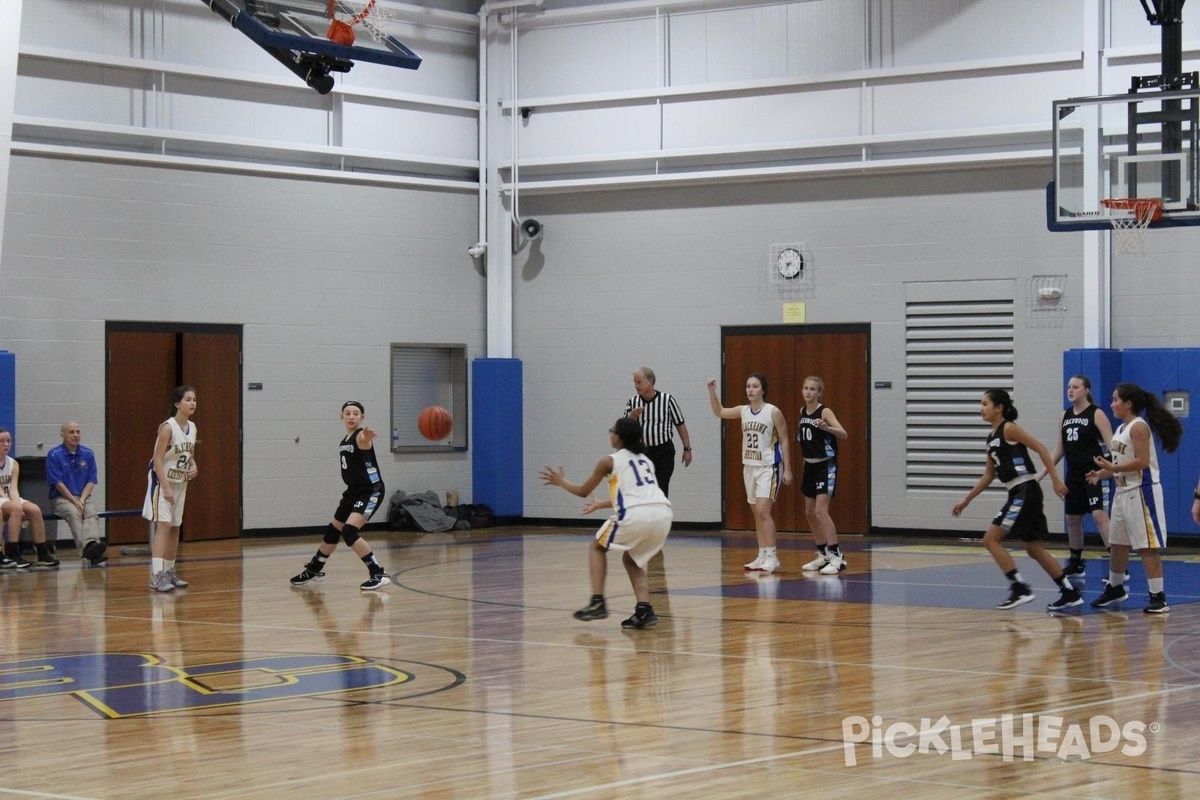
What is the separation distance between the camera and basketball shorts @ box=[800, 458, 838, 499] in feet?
43.8

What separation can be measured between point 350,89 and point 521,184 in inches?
100

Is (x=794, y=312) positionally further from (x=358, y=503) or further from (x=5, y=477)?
(x=5, y=477)

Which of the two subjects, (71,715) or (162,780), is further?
(71,715)

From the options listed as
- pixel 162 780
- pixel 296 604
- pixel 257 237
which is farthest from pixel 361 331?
pixel 162 780

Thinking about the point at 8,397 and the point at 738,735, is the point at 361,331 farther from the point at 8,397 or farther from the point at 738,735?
the point at 738,735

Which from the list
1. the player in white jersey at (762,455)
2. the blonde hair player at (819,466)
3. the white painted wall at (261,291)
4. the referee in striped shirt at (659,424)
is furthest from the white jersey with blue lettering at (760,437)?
the white painted wall at (261,291)

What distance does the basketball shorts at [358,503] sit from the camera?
12.5m

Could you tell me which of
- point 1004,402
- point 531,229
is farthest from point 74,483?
point 1004,402

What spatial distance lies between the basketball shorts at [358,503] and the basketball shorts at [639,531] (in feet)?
11.0

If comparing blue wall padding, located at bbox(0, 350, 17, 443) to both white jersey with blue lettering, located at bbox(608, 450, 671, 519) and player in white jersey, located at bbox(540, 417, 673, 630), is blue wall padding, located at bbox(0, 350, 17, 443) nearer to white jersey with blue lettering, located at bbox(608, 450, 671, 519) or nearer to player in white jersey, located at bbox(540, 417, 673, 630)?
player in white jersey, located at bbox(540, 417, 673, 630)

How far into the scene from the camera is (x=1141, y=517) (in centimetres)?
1043

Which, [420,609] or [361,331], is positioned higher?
[361,331]

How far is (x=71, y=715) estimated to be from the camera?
7109 mm

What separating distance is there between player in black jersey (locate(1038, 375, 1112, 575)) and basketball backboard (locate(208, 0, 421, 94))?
7592 millimetres
